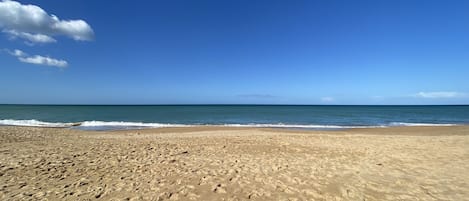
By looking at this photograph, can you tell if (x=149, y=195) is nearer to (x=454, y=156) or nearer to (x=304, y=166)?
(x=304, y=166)

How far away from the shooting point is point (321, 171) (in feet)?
20.3

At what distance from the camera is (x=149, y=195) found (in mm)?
4516

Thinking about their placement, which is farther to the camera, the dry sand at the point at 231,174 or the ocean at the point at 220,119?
the ocean at the point at 220,119

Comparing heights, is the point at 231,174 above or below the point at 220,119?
above

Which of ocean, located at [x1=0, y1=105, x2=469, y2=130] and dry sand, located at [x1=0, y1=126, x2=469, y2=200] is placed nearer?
dry sand, located at [x1=0, y1=126, x2=469, y2=200]

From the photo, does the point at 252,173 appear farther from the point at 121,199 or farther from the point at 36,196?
the point at 36,196

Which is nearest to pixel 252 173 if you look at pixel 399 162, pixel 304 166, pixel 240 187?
pixel 240 187

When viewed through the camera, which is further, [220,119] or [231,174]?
[220,119]

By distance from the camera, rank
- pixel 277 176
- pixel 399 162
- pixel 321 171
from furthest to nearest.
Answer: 1. pixel 399 162
2. pixel 321 171
3. pixel 277 176

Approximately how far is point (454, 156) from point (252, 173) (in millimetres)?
7381

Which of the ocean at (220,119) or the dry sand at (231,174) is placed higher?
the dry sand at (231,174)

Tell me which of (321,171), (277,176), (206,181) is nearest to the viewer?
(206,181)

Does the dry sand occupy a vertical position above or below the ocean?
above

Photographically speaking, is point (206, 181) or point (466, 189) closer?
point (466, 189)
